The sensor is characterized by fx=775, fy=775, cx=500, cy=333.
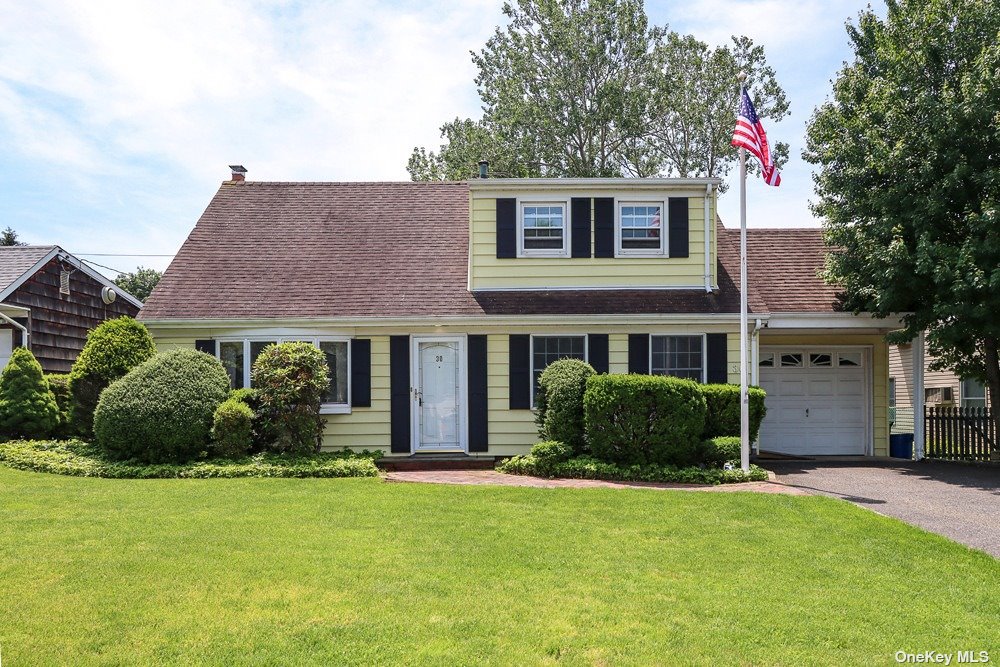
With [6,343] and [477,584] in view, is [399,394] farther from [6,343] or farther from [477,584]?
[6,343]

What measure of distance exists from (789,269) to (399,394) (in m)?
8.45

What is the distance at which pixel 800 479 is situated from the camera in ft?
39.4

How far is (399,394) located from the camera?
14156mm

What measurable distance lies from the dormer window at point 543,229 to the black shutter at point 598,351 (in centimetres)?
184

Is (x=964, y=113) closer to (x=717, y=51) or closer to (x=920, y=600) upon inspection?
(x=920, y=600)

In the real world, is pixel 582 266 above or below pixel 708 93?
below

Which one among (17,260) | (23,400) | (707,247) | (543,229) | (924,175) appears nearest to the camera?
(924,175)

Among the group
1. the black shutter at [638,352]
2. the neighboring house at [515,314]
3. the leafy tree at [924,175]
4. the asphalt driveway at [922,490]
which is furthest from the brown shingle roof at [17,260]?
the leafy tree at [924,175]

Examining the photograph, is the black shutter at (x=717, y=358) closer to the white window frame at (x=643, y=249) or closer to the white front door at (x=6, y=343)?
the white window frame at (x=643, y=249)

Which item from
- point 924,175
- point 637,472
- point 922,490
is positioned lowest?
point 922,490

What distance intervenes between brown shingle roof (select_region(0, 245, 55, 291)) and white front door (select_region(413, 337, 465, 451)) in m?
10.8

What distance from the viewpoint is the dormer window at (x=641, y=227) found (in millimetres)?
14797

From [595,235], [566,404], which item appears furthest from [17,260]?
[566,404]

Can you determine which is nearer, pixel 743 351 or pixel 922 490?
pixel 922 490
